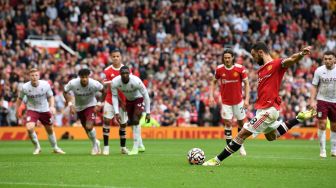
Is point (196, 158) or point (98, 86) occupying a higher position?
point (98, 86)

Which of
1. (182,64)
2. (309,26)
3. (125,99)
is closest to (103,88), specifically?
(125,99)

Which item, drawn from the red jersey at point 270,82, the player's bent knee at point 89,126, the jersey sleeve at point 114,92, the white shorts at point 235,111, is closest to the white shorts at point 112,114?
the player's bent knee at point 89,126

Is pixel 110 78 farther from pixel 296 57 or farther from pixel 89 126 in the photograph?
pixel 296 57

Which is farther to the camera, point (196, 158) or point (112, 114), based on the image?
point (112, 114)

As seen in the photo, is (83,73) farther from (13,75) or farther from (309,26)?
(309,26)

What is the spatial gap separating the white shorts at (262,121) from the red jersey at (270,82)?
0.12 m

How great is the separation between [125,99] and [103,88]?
75 centimetres

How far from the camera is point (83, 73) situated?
20406 millimetres

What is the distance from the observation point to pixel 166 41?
132 ft

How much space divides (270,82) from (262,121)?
0.83 m

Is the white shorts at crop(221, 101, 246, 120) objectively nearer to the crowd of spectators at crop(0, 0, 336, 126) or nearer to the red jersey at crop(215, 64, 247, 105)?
the red jersey at crop(215, 64, 247, 105)

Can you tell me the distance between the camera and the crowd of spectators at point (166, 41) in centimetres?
3534

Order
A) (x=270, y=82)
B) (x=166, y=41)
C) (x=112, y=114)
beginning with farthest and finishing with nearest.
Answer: (x=166, y=41) < (x=112, y=114) < (x=270, y=82)

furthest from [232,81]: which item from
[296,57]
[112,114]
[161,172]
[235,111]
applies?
[161,172]
